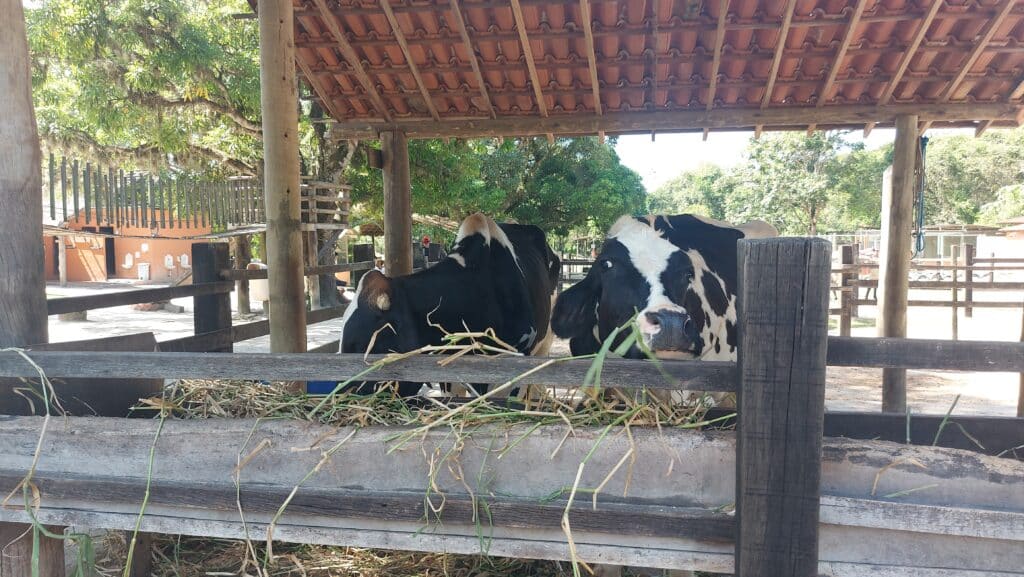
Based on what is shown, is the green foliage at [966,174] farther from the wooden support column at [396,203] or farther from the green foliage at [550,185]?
the wooden support column at [396,203]

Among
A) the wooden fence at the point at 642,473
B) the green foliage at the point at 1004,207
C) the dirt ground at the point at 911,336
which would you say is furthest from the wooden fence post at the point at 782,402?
the green foliage at the point at 1004,207

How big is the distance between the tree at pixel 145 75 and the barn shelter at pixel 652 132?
6.08 metres

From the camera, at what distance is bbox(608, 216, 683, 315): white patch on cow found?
3592 millimetres

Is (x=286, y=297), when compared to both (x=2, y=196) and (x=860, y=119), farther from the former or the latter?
(x=860, y=119)

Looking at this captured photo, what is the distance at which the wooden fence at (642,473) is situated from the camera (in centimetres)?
180

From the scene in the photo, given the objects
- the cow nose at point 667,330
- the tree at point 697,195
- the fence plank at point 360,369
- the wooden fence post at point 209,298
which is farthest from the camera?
the tree at point 697,195

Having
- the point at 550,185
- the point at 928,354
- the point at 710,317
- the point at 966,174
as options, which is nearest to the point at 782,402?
the point at 928,354

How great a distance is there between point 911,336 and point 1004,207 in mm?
28260

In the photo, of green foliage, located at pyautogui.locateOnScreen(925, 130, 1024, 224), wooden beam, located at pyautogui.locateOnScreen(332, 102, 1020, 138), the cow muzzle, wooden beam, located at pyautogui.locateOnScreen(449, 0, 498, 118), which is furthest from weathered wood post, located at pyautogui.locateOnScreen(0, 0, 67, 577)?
green foliage, located at pyautogui.locateOnScreen(925, 130, 1024, 224)

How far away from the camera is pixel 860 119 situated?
20.0 feet

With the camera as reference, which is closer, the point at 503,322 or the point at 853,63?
the point at 503,322

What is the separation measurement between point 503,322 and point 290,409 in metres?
2.65

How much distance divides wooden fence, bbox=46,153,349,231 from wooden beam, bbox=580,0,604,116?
2.96 metres

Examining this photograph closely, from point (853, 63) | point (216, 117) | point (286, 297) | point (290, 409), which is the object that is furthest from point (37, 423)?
point (216, 117)
